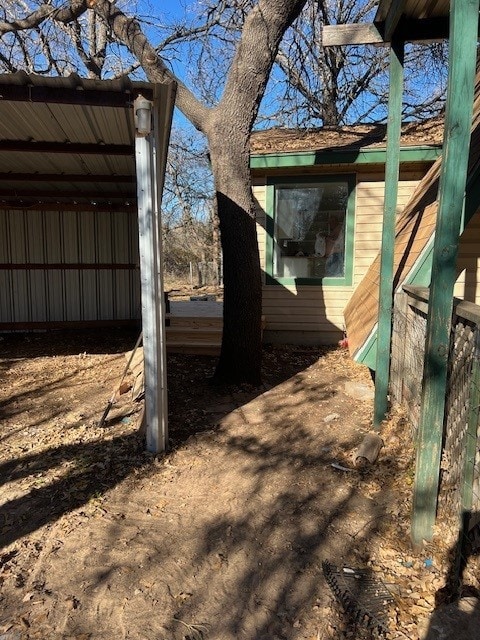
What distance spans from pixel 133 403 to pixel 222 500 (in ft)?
6.86

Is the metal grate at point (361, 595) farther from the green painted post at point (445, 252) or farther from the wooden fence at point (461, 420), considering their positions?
the wooden fence at point (461, 420)

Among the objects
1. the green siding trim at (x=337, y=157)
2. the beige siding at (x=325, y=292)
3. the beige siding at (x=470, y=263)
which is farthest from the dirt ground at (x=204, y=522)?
the green siding trim at (x=337, y=157)

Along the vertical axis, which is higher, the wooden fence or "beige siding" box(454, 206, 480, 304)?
"beige siding" box(454, 206, 480, 304)

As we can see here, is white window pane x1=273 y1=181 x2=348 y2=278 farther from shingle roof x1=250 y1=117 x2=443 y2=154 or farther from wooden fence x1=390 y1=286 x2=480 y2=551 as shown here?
wooden fence x1=390 y1=286 x2=480 y2=551

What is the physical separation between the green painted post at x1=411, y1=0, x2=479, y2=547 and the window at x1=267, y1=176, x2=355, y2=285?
5.28m

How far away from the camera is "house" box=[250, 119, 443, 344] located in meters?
7.45

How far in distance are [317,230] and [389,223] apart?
3913 millimetres

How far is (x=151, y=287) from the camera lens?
12.6ft

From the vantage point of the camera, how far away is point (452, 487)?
256 centimetres

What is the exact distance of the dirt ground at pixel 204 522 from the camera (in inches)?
87.6

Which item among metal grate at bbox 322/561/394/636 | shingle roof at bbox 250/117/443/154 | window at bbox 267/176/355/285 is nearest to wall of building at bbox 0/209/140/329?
shingle roof at bbox 250/117/443/154

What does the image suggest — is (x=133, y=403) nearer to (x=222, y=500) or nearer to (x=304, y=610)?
(x=222, y=500)

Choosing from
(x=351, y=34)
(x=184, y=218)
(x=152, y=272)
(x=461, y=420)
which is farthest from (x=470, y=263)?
(x=184, y=218)

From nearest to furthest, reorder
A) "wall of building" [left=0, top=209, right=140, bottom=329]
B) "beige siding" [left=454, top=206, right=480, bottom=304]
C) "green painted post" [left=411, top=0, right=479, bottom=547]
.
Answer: "green painted post" [left=411, top=0, right=479, bottom=547], "beige siding" [left=454, top=206, right=480, bottom=304], "wall of building" [left=0, top=209, right=140, bottom=329]
